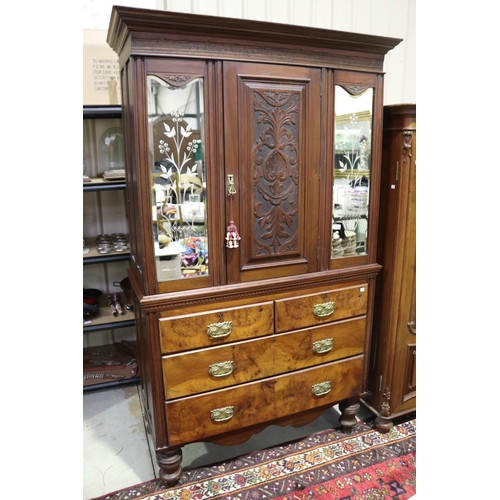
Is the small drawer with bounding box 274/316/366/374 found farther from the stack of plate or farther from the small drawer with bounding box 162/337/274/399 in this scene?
the stack of plate

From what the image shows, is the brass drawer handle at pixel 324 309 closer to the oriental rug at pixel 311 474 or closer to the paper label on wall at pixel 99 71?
the oriental rug at pixel 311 474

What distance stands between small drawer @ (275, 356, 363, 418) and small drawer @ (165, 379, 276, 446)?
2.5 inches

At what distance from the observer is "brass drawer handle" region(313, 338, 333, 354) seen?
6.08ft

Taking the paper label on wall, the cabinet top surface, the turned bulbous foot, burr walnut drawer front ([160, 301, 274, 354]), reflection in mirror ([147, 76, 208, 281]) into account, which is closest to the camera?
the cabinet top surface

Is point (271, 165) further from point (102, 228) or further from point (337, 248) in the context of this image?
point (102, 228)

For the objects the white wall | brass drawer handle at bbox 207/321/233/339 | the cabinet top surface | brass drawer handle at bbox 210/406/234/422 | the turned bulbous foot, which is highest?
the white wall

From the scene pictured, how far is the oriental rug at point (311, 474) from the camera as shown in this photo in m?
1.67

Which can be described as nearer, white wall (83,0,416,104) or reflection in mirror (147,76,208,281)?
reflection in mirror (147,76,208,281)

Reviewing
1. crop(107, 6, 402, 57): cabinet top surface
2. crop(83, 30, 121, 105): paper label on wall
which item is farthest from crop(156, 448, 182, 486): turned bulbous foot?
crop(83, 30, 121, 105): paper label on wall

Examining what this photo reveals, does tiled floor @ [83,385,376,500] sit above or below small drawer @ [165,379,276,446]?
below

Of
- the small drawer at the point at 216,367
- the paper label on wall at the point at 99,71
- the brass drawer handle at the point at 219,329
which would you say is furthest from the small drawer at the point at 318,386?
the paper label on wall at the point at 99,71

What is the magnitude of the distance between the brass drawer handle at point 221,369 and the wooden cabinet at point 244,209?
1cm

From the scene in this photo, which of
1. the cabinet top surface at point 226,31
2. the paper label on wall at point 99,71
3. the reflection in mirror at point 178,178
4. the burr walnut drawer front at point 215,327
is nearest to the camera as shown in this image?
the cabinet top surface at point 226,31
